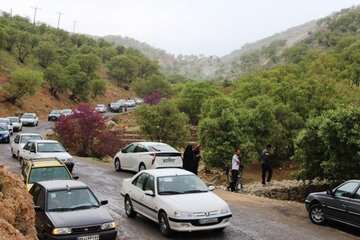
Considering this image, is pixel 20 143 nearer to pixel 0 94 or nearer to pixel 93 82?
pixel 0 94

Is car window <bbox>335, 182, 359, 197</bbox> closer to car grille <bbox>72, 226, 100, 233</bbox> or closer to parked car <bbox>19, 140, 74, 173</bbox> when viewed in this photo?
car grille <bbox>72, 226, 100, 233</bbox>

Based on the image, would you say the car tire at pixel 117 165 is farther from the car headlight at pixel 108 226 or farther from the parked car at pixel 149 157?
the car headlight at pixel 108 226

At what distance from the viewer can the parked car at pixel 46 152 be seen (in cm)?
2095

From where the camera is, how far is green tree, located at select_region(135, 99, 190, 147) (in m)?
33.5

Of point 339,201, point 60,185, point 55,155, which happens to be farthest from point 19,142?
point 339,201

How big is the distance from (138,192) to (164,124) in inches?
828

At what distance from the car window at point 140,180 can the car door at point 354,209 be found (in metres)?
5.62

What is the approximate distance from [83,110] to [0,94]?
36721 millimetres

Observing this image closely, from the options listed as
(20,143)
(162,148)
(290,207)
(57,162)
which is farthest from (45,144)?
(290,207)

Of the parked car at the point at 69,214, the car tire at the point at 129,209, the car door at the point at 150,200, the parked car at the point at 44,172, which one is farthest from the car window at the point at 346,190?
the parked car at the point at 44,172

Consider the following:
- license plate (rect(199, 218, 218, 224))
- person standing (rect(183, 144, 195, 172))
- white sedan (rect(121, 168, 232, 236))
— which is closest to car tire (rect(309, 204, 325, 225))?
white sedan (rect(121, 168, 232, 236))

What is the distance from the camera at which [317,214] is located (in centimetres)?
1326

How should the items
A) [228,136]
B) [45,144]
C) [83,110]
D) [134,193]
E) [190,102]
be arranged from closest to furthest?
[134,193], [45,144], [228,136], [83,110], [190,102]

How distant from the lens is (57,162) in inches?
586
